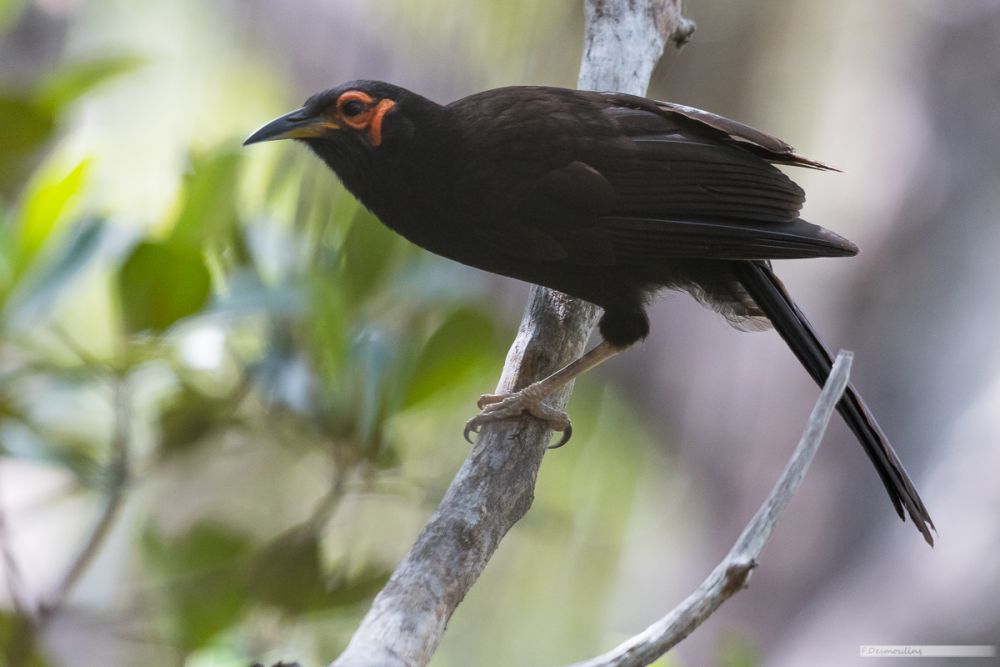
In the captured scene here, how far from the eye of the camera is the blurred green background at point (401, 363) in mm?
1894

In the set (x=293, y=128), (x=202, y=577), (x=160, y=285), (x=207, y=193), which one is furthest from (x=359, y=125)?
(x=202, y=577)

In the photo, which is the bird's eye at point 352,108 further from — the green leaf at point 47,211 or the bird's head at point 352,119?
the green leaf at point 47,211

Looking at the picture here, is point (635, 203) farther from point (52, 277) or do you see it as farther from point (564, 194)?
point (52, 277)

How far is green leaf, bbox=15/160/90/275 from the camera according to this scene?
1841mm

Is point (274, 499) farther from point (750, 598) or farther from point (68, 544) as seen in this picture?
point (750, 598)

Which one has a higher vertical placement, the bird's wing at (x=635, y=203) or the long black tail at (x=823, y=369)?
the bird's wing at (x=635, y=203)

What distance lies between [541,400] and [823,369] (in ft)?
1.82

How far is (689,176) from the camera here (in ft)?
5.92

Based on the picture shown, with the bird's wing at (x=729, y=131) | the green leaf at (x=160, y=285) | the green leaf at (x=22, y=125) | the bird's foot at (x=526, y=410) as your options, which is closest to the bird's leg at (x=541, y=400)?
the bird's foot at (x=526, y=410)

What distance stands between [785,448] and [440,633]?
2.90 meters

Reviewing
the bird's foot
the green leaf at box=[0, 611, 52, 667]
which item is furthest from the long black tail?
the green leaf at box=[0, 611, 52, 667]

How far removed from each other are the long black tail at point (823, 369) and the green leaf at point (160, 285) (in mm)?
1050

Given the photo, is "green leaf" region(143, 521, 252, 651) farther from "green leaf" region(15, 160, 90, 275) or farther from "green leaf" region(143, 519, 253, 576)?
"green leaf" region(15, 160, 90, 275)

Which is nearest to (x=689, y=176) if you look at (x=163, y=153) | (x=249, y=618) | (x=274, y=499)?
(x=249, y=618)
